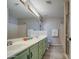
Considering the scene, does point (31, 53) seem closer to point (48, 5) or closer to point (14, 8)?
point (14, 8)

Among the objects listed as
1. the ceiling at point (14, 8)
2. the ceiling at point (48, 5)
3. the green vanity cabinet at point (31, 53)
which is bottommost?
the green vanity cabinet at point (31, 53)

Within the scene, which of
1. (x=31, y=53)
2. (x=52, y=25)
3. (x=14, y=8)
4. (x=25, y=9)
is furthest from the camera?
(x=52, y=25)

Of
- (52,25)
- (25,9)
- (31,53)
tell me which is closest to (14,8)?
(31,53)

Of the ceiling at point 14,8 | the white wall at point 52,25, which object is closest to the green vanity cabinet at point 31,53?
the ceiling at point 14,8

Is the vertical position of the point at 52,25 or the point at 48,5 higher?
the point at 48,5

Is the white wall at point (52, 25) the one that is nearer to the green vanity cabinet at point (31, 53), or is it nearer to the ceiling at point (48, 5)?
the ceiling at point (48, 5)

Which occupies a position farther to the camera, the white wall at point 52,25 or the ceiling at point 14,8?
the white wall at point 52,25

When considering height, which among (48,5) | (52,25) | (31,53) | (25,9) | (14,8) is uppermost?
(48,5)

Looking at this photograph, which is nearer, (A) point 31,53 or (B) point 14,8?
(A) point 31,53
